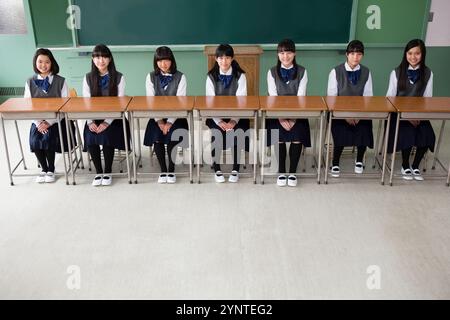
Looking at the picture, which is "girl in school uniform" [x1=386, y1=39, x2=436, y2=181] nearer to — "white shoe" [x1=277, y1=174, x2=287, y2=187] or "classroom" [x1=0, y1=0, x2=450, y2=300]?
"classroom" [x1=0, y1=0, x2=450, y2=300]

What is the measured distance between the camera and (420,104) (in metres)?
3.97

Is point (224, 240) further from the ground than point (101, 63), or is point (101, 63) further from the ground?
point (101, 63)

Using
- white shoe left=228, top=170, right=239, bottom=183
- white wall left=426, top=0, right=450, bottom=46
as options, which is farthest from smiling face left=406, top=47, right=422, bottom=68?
white shoe left=228, top=170, right=239, bottom=183

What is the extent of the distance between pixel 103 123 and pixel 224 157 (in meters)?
1.19

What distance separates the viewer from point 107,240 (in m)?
3.32

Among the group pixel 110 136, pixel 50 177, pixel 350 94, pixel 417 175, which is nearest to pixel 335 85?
pixel 350 94

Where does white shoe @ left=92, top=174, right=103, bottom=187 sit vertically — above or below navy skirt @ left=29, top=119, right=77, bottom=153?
below

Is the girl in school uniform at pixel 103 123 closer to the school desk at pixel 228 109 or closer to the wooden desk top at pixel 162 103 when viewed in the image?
the wooden desk top at pixel 162 103

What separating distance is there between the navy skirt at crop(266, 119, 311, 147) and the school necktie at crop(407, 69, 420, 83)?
100cm

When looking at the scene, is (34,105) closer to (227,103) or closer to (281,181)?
(227,103)

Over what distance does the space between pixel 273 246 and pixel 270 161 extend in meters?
1.47

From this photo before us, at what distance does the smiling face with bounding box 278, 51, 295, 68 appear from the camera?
4.05 meters

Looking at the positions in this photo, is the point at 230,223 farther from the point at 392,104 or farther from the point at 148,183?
the point at 392,104
